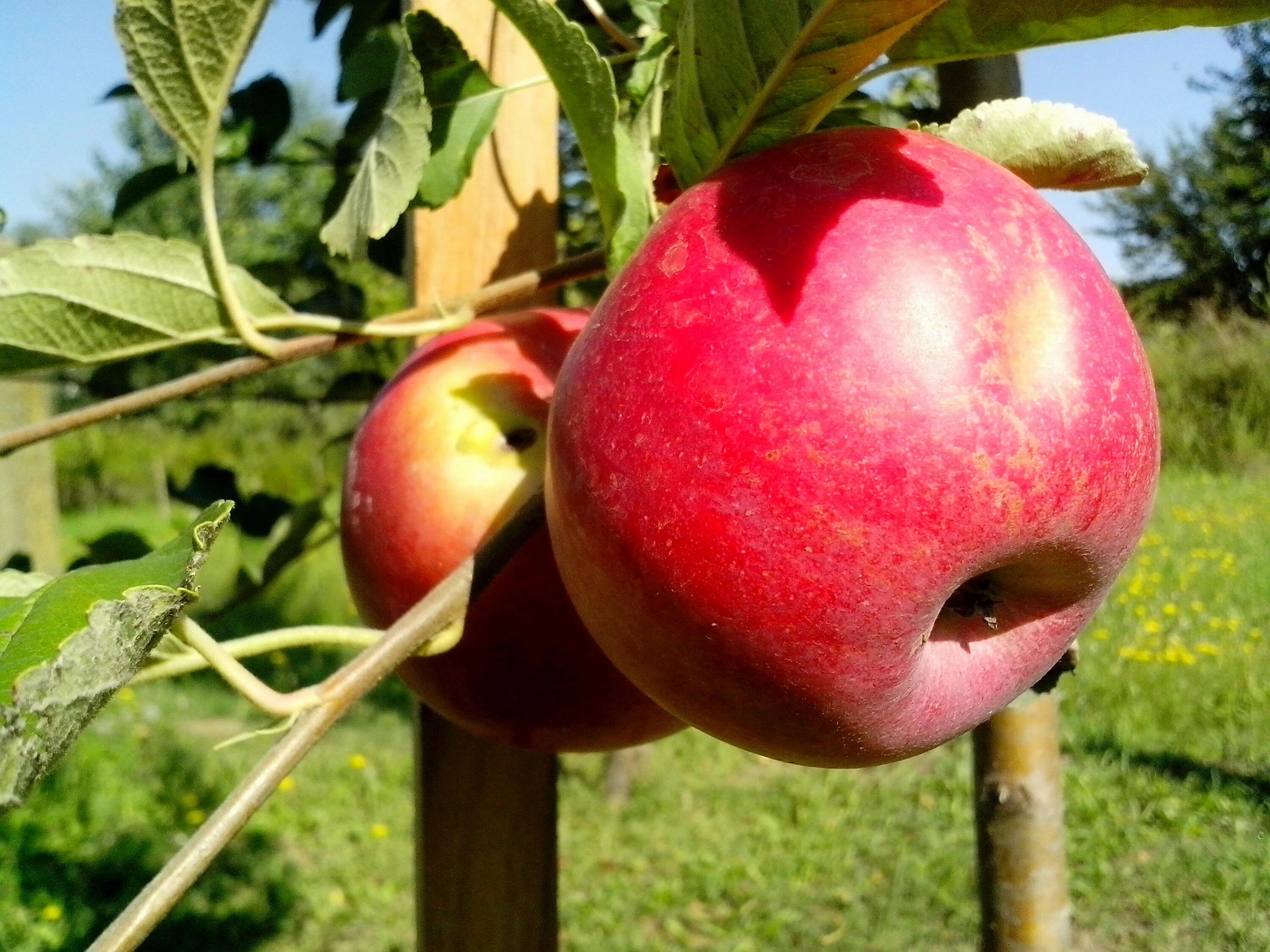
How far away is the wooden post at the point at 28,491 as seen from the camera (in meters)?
2.19

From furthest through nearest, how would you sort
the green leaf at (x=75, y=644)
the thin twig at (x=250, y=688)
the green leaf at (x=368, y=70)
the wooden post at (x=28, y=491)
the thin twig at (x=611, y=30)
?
the wooden post at (x=28, y=491) < the green leaf at (x=368, y=70) < the thin twig at (x=611, y=30) < the thin twig at (x=250, y=688) < the green leaf at (x=75, y=644)

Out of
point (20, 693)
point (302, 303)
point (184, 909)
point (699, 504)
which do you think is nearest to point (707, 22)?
point (699, 504)

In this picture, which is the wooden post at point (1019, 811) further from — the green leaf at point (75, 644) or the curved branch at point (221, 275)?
the green leaf at point (75, 644)

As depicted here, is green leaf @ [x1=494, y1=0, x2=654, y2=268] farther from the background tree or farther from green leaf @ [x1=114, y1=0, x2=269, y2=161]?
the background tree

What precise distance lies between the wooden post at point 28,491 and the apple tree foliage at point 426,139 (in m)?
1.74

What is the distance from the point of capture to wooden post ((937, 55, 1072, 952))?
0.77 metres

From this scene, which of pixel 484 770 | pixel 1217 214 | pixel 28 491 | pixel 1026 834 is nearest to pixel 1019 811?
pixel 1026 834

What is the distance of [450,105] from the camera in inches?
25.5

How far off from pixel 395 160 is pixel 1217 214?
178cm

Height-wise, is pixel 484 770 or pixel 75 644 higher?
pixel 75 644

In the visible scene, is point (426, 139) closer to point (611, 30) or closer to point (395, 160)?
point (395, 160)

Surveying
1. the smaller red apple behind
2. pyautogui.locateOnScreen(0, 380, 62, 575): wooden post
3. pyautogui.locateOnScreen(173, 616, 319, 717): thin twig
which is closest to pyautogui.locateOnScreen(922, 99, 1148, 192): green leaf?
the smaller red apple behind

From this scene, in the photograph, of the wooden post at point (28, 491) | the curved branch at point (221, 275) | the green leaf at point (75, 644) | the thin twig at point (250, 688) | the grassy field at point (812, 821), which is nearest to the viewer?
the green leaf at point (75, 644)

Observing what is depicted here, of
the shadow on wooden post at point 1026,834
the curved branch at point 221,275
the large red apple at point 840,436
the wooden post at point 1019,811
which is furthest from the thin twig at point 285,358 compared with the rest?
the shadow on wooden post at point 1026,834
